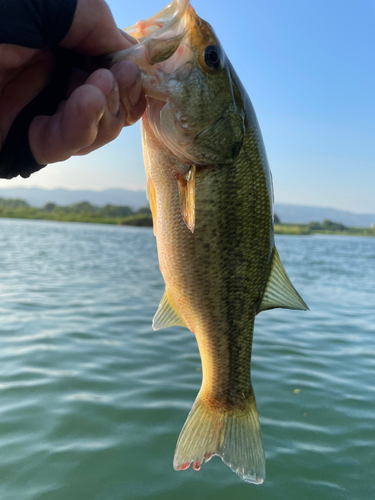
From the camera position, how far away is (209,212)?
2.11 metres

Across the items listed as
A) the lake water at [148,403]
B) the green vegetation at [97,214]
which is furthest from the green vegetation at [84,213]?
the lake water at [148,403]

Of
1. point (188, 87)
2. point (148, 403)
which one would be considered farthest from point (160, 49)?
point (148, 403)

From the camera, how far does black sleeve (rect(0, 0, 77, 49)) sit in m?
1.47

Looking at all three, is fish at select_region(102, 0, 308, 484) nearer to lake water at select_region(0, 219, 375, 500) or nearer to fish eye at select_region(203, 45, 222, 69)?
fish eye at select_region(203, 45, 222, 69)

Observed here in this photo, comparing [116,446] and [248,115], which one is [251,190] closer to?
[248,115]

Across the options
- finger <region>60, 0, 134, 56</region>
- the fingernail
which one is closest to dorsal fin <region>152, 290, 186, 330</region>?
the fingernail

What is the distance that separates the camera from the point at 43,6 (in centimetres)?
152

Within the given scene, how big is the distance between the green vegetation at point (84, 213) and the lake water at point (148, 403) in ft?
170

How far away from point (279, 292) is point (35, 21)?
1813 millimetres

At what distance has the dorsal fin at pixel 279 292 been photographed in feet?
7.89

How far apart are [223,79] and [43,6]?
0.92m

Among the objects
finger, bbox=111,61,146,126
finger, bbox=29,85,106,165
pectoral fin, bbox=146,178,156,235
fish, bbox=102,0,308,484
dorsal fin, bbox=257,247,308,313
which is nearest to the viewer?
finger, bbox=29,85,106,165

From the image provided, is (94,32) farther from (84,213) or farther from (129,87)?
(84,213)

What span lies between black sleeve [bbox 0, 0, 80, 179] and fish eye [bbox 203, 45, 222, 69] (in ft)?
2.06
